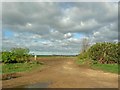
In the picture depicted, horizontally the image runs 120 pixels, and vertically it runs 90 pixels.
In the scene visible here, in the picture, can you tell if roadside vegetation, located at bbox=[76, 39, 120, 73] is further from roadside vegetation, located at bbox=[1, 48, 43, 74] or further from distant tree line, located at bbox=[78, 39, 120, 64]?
roadside vegetation, located at bbox=[1, 48, 43, 74]

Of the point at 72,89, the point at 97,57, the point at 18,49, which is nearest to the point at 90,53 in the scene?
the point at 97,57

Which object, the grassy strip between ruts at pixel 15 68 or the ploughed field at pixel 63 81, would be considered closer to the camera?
the ploughed field at pixel 63 81

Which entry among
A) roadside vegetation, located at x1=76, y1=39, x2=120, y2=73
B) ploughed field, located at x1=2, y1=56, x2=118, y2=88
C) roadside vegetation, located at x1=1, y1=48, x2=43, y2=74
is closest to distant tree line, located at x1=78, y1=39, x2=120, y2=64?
roadside vegetation, located at x1=76, y1=39, x2=120, y2=73

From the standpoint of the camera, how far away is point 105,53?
3081cm

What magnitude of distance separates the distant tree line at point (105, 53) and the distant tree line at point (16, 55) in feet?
34.8

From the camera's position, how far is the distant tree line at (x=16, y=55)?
92.4 ft

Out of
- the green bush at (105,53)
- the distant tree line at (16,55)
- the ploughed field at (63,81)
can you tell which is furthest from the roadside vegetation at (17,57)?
the ploughed field at (63,81)

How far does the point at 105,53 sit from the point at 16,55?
1383 cm

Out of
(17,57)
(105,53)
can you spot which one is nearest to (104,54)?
(105,53)

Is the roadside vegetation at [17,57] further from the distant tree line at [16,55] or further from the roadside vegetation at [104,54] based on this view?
the roadside vegetation at [104,54]

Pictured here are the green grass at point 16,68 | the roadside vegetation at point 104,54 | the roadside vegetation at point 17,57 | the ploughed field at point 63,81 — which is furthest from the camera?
the roadside vegetation at point 104,54

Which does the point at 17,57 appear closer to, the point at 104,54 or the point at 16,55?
the point at 16,55

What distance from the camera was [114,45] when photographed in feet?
100

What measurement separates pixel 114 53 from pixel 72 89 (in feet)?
65.8
